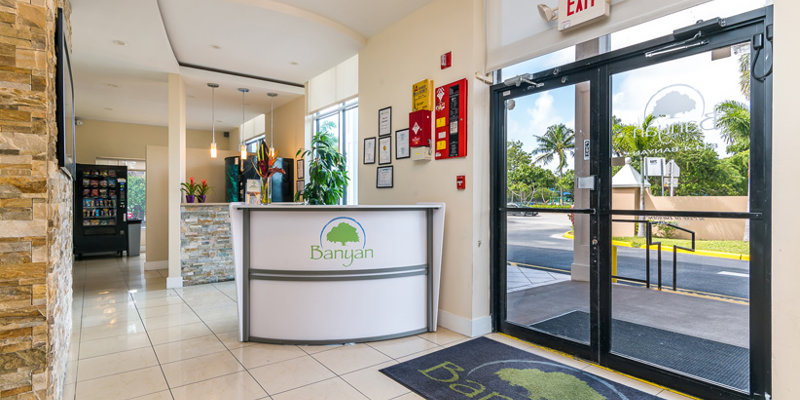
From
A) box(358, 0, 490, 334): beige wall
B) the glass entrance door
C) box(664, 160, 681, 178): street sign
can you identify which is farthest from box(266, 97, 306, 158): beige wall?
box(664, 160, 681, 178): street sign

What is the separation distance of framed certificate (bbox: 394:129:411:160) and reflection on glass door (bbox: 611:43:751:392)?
2.00m

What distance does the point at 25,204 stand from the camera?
1.84 metres

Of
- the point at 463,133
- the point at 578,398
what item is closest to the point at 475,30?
the point at 463,133

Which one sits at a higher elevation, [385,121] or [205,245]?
[385,121]

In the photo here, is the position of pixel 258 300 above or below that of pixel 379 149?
below

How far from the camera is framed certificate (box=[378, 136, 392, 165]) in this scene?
14.9 ft

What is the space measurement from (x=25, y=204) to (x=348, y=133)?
4785mm

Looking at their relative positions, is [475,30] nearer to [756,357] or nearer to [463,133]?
[463,133]

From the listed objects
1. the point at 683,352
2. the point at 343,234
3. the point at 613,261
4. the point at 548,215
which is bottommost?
the point at 683,352

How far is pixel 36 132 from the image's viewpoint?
1.88 m

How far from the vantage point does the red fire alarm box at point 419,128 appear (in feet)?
13.0

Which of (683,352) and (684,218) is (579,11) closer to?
(684,218)

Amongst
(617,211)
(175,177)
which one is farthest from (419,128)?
(175,177)

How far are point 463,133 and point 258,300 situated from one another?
2.25 meters
